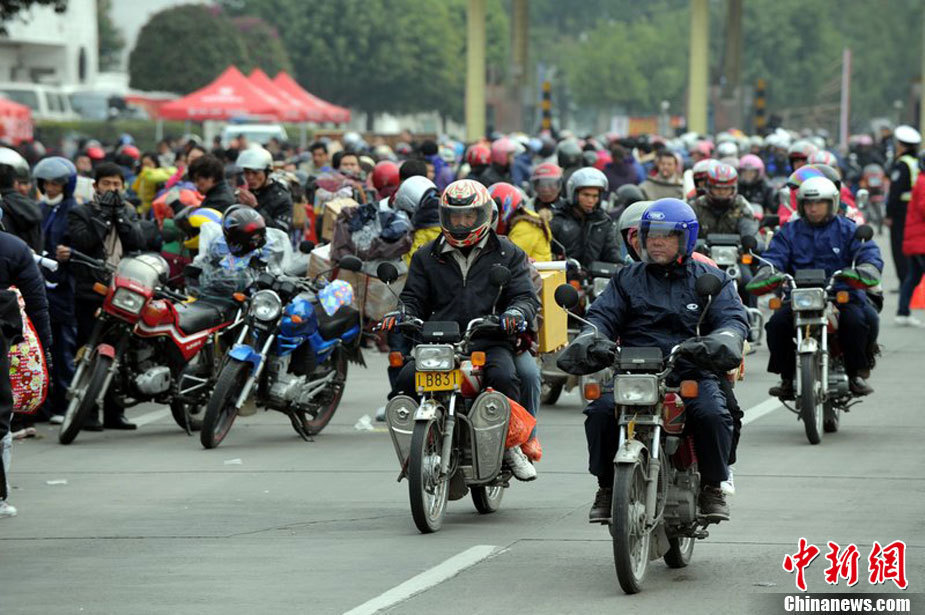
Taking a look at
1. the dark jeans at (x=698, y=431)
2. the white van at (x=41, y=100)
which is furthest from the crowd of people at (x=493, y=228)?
the white van at (x=41, y=100)

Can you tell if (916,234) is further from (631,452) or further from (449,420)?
(631,452)

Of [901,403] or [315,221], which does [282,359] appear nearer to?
[901,403]

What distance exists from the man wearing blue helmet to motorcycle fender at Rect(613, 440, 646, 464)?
27 cm

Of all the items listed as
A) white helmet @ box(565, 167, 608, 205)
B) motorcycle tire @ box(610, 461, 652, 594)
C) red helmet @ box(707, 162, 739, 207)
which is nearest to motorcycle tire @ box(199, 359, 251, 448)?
white helmet @ box(565, 167, 608, 205)

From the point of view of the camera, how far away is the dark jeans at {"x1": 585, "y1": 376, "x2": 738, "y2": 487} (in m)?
8.28

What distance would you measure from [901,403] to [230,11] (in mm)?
93830

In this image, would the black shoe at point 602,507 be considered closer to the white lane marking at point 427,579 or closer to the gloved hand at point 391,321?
→ the white lane marking at point 427,579

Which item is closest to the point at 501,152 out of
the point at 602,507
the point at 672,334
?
the point at 672,334

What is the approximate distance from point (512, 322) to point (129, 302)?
424 cm

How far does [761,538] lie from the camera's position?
9.33m

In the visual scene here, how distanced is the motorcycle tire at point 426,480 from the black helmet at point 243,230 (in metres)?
4.16

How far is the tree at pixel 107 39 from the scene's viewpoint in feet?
342

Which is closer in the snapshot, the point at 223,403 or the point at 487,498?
the point at 487,498

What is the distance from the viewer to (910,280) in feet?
69.1
